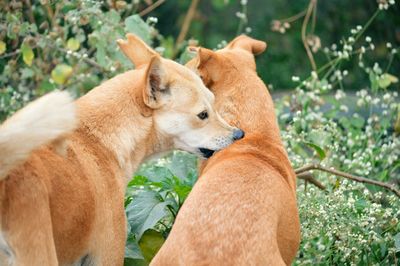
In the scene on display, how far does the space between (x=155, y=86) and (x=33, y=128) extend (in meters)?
1.19

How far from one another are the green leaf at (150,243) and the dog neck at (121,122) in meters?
0.41

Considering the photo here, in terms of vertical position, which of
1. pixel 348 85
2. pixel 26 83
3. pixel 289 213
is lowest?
pixel 348 85

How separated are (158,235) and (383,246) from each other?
126 cm

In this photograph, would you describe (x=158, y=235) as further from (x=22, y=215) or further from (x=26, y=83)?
(x=26, y=83)

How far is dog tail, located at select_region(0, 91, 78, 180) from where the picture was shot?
4453 millimetres

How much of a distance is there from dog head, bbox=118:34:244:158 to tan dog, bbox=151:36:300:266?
94 mm

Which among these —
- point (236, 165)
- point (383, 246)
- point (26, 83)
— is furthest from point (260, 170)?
point (26, 83)

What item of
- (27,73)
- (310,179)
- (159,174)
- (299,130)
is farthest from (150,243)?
(27,73)

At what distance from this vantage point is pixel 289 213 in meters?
5.38

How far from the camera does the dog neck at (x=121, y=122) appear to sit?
540 centimetres

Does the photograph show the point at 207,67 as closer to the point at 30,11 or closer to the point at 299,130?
the point at 299,130

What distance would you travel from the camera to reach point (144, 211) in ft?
18.8

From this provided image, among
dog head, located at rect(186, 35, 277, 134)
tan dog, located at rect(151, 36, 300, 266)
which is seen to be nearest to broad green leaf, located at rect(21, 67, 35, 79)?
tan dog, located at rect(151, 36, 300, 266)

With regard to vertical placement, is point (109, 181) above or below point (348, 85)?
above
